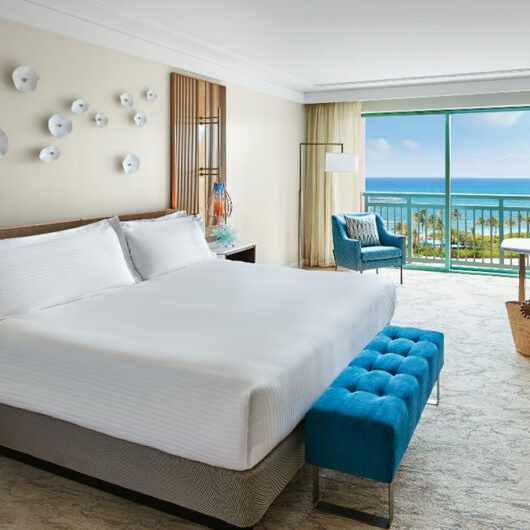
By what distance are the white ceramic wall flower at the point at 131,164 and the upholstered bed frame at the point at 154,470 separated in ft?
7.69

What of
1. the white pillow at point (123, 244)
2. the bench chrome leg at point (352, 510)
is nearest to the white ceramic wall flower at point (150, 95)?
the white pillow at point (123, 244)

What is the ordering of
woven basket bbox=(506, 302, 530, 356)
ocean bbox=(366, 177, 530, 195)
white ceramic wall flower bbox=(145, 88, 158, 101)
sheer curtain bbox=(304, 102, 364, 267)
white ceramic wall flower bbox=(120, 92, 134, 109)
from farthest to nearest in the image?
ocean bbox=(366, 177, 530, 195) → sheer curtain bbox=(304, 102, 364, 267) → white ceramic wall flower bbox=(145, 88, 158, 101) → white ceramic wall flower bbox=(120, 92, 134, 109) → woven basket bbox=(506, 302, 530, 356)

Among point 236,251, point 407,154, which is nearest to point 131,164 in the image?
point 236,251

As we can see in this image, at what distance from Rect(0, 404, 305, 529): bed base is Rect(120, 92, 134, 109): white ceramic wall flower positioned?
102 inches

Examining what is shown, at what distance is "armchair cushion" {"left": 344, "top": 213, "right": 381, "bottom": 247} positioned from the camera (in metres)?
6.66

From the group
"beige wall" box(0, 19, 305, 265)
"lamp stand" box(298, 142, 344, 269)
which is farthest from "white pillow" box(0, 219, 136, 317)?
"lamp stand" box(298, 142, 344, 269)

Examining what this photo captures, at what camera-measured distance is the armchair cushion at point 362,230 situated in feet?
21.9

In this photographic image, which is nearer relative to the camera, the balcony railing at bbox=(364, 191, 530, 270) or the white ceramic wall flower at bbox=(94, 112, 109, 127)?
the white ceramic wall flower at bbox=(94, 112, 109, 127)

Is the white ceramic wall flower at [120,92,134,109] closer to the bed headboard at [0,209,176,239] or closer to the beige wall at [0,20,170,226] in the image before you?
the beige wall at [0,20,170,226]

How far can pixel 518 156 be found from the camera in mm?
14336

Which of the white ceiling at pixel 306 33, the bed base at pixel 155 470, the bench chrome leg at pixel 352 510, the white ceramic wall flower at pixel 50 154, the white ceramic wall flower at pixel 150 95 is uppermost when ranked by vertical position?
the white ceiling at pixel 306 33

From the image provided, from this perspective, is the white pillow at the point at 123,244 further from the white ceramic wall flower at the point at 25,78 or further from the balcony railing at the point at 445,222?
the balcony railing at the point at 445,222

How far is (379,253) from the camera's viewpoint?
21.0 ft

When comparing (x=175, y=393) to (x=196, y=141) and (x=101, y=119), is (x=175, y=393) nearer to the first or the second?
(x=101, y=119)
